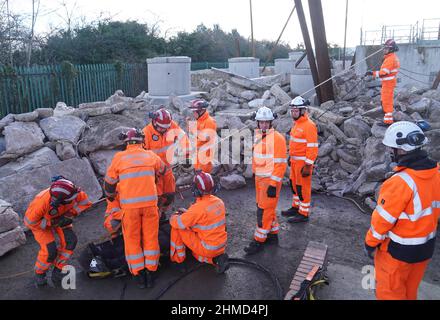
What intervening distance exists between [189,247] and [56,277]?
172 cm

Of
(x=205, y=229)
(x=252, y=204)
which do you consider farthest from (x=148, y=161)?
(x=252, y=204)

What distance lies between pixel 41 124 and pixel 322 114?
6.85 m

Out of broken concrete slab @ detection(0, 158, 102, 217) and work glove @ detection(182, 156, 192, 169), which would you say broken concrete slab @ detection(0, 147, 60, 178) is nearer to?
broken concrete slab @ detection(0, 158, 102, 217)

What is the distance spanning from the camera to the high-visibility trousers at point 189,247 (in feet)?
15.3

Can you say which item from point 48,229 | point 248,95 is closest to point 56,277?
point 48,229

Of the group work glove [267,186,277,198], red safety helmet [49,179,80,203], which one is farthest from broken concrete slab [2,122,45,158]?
work glove [267,186,277,198]

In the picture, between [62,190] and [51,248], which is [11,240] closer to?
[51,248]

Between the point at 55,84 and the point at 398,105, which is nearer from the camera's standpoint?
the point at 398,105

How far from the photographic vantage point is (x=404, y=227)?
3.26m

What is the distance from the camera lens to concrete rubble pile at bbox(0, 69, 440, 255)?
709 centimetres

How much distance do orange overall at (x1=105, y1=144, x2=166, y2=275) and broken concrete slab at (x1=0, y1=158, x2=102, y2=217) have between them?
2.91 meters

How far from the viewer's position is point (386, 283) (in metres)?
3.37
